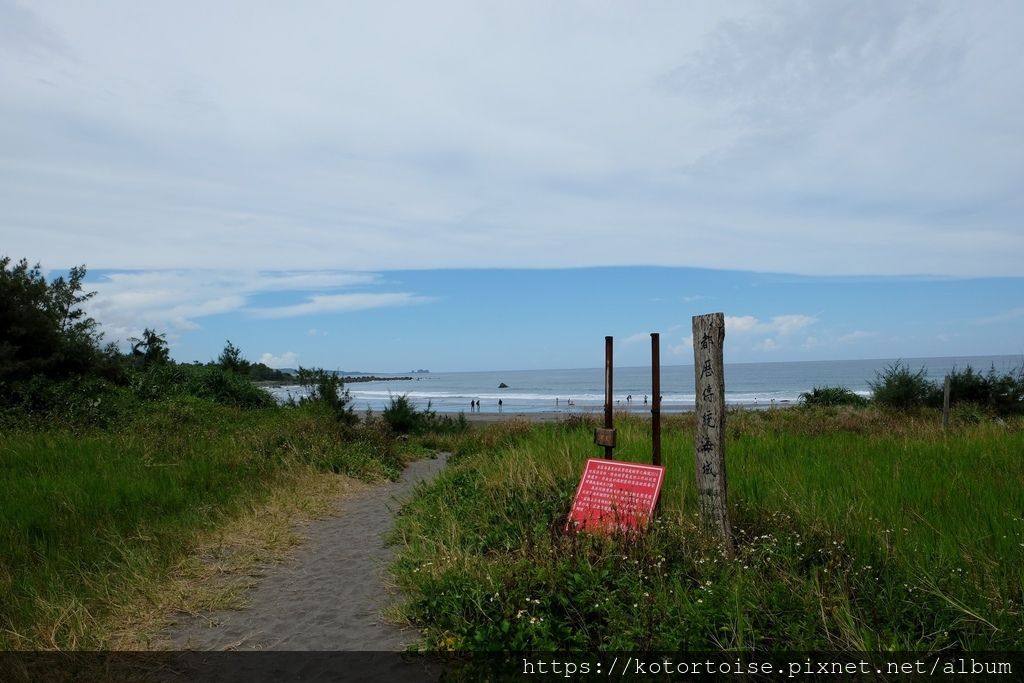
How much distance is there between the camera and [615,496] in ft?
21.4

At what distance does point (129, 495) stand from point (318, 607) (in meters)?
4.31

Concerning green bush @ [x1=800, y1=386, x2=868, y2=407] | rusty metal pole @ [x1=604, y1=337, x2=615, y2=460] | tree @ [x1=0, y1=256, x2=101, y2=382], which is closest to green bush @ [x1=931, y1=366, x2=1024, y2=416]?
green bush @ [x1=800, y1=386, x2=868, y2=407]

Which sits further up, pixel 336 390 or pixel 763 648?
pixel 336 390

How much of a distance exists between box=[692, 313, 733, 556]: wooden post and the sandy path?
8.78ft

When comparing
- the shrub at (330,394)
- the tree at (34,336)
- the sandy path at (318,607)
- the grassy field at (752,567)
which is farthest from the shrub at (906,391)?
the tree at (34,336)

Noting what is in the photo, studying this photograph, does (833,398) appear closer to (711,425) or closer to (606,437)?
(606,437)

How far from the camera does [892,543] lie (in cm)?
548

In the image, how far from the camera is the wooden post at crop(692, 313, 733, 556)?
6008 millimetres

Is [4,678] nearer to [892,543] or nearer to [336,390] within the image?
[892,543]

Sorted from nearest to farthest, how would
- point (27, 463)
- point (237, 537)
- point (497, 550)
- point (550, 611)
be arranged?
point (550, 611) < point (497, 550) < point (237, 537) < point (27, 463)

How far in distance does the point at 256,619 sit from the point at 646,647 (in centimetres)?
313

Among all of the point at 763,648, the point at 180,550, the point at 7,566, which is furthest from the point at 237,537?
the point at 763,648

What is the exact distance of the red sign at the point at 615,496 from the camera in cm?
622

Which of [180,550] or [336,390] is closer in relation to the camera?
[180,550]
